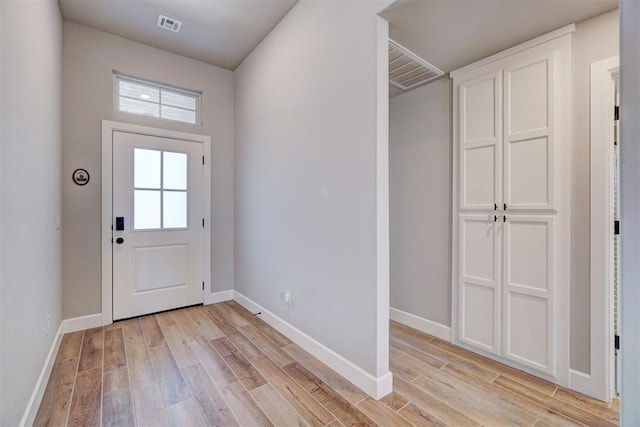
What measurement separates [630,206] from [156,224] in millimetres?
3640

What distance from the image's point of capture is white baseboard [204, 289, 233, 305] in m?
3.59

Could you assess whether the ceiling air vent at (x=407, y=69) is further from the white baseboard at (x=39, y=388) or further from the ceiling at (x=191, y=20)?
the white baseboard at (x=39, y=388)

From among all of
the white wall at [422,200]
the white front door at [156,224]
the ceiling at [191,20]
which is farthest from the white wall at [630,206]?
the white front door at [156,224]

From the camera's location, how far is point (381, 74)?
1841 millimetres

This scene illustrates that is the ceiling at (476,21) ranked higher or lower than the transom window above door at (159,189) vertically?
higher

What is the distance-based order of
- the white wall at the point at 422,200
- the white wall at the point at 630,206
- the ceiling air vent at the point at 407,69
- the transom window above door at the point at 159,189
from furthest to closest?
the transom window above door at the point at 159,189, the white wall at the point at 422,200, the ceiling air vent at the point at 407,69, the white wall at the point at 630,206

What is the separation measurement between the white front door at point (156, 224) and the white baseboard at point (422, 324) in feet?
7.61

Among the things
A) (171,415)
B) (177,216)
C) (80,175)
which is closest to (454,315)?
(171,415)

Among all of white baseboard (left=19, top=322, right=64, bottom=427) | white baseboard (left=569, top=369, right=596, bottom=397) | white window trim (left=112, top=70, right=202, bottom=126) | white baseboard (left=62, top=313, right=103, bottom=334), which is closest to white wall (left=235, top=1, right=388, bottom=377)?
white window trim (left=112, top=70, right=202, bottom=126)

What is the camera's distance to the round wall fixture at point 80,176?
2.86m

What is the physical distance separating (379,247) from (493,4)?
161 centimetres

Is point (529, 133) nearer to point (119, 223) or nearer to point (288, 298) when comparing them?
point (288, 298)

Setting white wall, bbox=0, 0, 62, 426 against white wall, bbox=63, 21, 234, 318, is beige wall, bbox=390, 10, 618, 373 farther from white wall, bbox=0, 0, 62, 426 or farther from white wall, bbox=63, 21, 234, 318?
white wall, bbox=0, 0, 62, 426

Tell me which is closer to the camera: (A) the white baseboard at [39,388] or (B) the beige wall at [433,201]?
(A) the white baseboard at [39,388]
